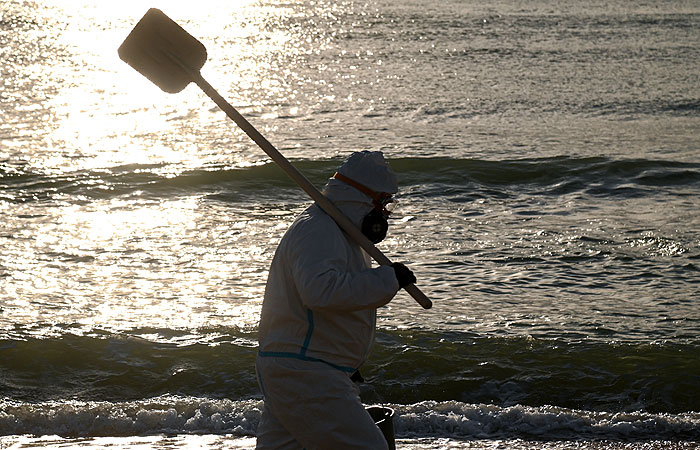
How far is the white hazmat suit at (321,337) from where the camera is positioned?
386cm

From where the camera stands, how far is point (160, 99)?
68.5 ft

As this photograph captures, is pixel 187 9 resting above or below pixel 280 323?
above

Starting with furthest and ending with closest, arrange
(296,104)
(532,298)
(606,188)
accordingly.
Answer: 1. (296,104)
2. (606,188)
3. (532,298)

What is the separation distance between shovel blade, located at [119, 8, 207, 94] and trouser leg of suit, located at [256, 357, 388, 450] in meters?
1.33

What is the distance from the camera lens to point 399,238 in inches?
449

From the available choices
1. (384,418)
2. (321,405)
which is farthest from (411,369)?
(321,405)

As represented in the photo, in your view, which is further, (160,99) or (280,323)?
(160,99)

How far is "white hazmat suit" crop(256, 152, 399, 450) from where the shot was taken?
12.7 ft

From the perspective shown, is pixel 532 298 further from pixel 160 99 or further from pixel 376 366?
pixel 160 99

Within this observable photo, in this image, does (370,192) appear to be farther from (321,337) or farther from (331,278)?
(321,337)

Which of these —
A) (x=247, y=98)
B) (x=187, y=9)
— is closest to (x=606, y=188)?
(x=247, y=98)

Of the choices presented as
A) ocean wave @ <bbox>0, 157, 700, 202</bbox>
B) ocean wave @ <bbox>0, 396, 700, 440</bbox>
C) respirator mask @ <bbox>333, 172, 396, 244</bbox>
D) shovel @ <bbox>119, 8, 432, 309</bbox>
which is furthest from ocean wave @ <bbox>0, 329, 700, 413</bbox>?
ocean wave @ <bbox>0, 157, 700, 202</bbox>

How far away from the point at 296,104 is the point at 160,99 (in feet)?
8.93

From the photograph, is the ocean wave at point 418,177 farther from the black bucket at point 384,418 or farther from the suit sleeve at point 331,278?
the suit sleeve at point 331,278
